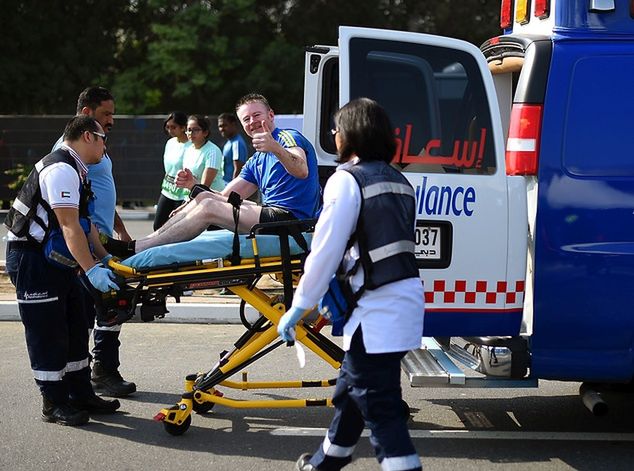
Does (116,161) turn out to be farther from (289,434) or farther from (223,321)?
(289,434)

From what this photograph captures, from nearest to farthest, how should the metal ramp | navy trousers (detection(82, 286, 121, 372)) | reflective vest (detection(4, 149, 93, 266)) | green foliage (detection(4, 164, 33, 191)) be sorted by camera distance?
the metal ramp, reflective vest (detection(4, 149, 93, 266)), navy trousers (detection(82, 286, 121, 372)), green foliage (detection(4, 164, 33, 191))

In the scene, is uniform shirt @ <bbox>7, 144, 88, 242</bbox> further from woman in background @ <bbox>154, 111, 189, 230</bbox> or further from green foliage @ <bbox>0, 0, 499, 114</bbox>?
green foliage @ <bbox>0, 0, 499, 114</bbox>

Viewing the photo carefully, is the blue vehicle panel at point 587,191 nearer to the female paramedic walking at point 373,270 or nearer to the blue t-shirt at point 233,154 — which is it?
the female paramedic walking at point 373,270

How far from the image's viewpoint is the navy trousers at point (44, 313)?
5289 millimetres

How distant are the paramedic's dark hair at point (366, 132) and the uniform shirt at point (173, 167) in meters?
5.38

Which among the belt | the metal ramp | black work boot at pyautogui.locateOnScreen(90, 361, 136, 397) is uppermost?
the belt

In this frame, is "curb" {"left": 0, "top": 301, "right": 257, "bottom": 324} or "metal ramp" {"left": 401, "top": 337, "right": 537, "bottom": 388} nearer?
"metal ramp" {"left": 401, "top": 337, "right": 537, "bottom": 388}

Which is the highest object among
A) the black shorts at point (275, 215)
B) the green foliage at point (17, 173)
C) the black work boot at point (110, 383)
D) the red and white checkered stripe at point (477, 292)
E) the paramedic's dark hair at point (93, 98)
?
the paramedic's dark hair at point (93, 98)

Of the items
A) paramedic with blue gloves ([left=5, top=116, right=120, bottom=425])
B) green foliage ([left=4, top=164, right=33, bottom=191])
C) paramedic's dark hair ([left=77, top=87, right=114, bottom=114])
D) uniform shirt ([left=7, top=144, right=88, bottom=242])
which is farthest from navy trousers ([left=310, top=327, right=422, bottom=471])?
green foliage ([left=4, top=164, right=33, bottom=191])

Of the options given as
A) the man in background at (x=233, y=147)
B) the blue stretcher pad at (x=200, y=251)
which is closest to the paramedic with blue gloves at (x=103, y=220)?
the blue stretcher pad at (x=200, y=251)

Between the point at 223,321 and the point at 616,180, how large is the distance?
14.6 feet

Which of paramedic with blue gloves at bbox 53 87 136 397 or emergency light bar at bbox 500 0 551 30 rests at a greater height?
emergency light bar at bbox 500 0 551 30

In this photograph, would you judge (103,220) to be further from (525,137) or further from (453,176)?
(525,137)

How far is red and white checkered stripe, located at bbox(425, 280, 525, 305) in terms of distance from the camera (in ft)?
16.1
